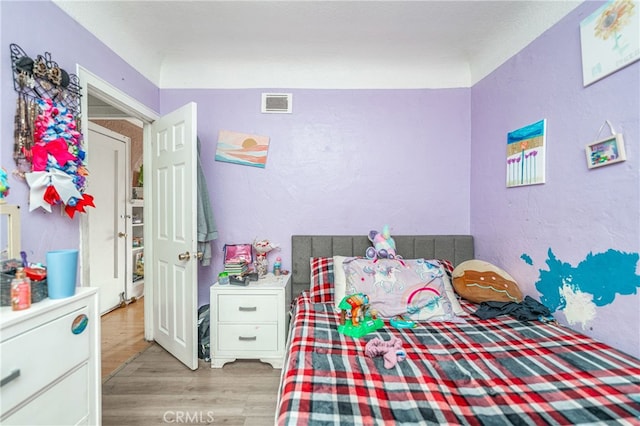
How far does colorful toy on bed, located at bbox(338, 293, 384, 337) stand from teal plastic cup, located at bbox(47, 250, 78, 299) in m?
1.27

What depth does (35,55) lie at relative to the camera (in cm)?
136

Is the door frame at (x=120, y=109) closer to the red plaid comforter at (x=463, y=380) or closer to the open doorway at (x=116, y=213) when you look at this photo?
the open doorway at (x=116, y=213)

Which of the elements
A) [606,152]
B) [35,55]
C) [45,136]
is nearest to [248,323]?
[45,136]

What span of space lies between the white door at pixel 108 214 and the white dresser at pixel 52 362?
7.72 ft

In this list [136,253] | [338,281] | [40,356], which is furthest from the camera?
[136,253]

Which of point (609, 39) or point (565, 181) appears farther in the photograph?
point (565, 181)

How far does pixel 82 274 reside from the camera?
168cm

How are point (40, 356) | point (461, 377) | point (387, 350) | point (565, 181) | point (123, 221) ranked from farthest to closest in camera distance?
point (123, 221)
point (565, 181)
point (387, 350)
point (461, 377)
point (40, 356)

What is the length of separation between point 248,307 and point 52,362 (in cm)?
117

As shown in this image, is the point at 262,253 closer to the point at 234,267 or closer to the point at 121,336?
the point at 234,267

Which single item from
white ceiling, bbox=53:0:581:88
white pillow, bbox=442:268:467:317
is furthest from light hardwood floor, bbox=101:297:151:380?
white pillow, bbox=442:268:467:317

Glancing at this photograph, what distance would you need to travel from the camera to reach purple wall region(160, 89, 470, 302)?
2.47 meters

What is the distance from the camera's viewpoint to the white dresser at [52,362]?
2.98 feet
